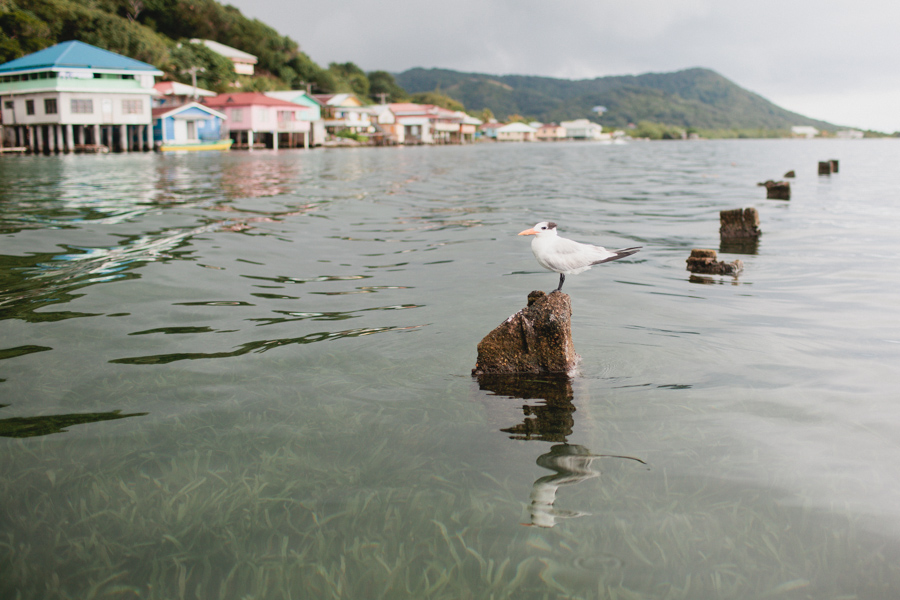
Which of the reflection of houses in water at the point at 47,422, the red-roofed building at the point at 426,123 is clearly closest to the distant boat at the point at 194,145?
the red-roofed building at the point at 426,123

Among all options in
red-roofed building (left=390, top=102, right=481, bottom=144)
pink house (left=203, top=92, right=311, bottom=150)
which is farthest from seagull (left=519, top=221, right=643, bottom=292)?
red-roofed building (left=390, top=102, right=481, bottom=144)

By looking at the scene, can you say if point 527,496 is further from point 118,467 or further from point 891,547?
point 118,467

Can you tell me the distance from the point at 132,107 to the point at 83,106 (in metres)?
3.08

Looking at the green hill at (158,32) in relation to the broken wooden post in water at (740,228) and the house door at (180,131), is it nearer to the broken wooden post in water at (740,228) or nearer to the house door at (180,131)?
the house door at (180,131)

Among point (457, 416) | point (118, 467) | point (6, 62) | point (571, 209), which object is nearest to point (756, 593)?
point (457, 416)

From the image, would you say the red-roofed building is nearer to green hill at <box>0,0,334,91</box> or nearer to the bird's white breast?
green hill at <box>0,0,334,91</box>

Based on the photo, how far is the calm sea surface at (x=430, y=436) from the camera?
2633 millimetres

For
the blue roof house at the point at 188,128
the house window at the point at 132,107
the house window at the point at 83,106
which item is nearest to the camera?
the house window at the point at 83,106

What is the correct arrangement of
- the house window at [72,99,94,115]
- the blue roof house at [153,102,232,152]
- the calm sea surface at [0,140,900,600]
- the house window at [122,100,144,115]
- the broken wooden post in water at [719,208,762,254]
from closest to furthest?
the calm sea surface at [0,140,900,600]
the broken wooden post in water at [719,208,762,254]
the house window at [72,99,94,115]
the house window at [122,100,144,115]
the blue roof house at [153,102,232,152]

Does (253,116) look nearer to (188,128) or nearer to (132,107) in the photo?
(188,128)

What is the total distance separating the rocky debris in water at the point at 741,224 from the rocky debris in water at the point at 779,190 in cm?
770

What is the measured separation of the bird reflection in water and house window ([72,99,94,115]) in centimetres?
4715

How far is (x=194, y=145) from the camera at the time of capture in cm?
4912

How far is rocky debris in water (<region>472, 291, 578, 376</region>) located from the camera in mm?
4266
